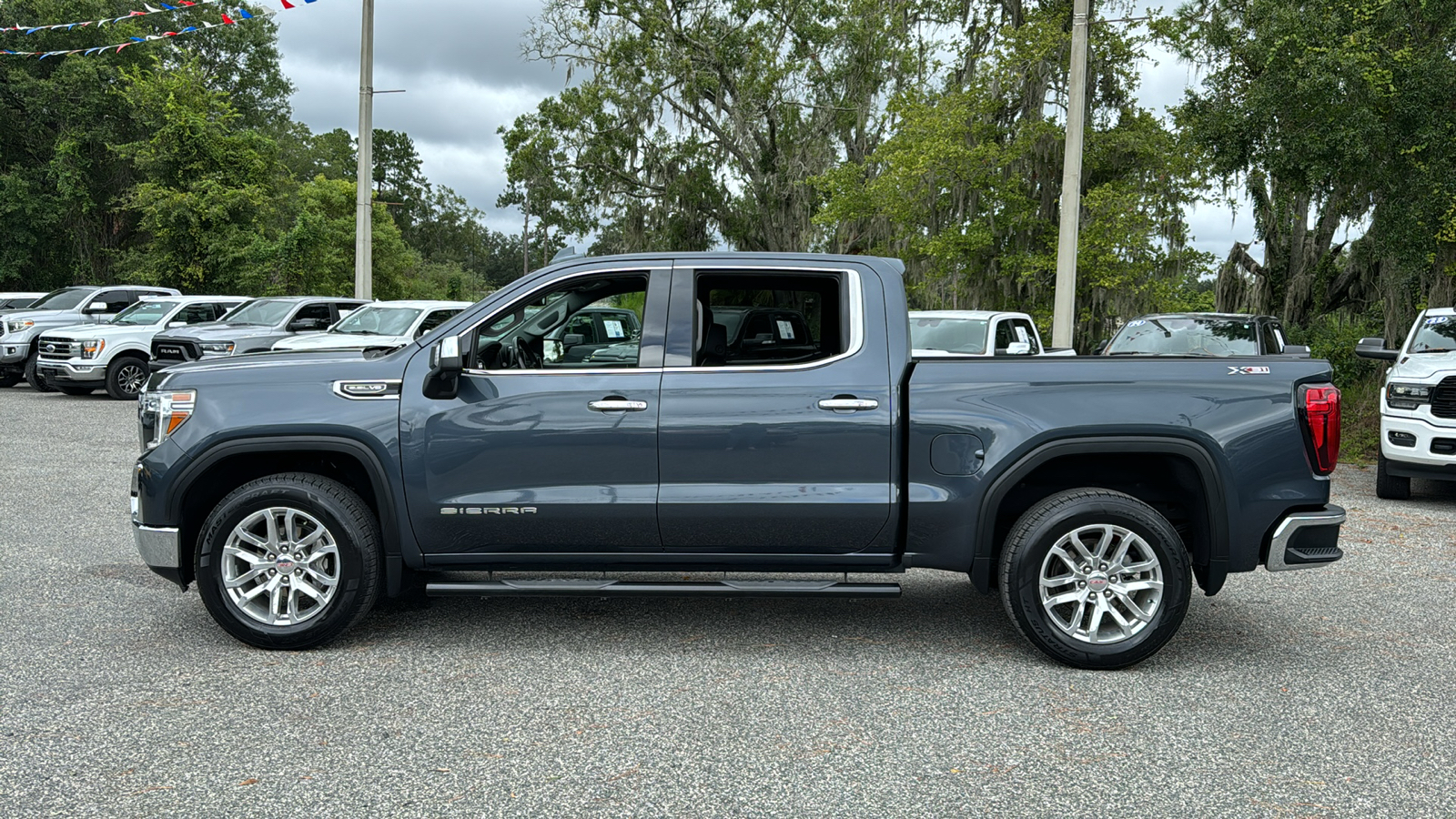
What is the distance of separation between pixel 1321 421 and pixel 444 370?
12.8 feet

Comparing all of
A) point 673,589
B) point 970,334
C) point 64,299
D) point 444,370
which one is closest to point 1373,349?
point 970,334

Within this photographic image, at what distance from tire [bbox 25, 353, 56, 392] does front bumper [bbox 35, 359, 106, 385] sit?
1050 millimetres

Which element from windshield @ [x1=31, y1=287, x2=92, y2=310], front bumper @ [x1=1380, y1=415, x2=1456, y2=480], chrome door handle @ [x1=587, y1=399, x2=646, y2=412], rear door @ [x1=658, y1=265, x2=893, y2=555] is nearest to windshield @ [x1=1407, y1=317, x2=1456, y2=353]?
front bumper @ [x1=1380, y1=415, x2=1456, y2=480]

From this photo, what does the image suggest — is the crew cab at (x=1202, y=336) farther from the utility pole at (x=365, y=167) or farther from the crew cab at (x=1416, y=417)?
the utility pole at (x=365, y=167)

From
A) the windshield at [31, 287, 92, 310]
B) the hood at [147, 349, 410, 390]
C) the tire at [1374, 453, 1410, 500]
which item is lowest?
the tire at [1374, 453, 1410, 500]

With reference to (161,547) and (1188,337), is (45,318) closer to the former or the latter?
(161,547)

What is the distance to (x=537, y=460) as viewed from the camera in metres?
5.01

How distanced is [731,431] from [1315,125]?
448 inches

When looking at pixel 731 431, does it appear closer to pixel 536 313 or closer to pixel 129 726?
pixel 536 313

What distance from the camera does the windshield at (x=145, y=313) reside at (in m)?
19.2

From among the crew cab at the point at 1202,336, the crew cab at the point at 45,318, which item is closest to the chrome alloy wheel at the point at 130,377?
the crew cab at the point at 45,318

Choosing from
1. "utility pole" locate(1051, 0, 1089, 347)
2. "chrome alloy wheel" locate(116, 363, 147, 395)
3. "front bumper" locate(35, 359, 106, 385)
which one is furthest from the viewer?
"chrome alloy wheel" locate(116, 363, 147, 395)

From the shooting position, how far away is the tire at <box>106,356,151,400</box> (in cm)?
1819

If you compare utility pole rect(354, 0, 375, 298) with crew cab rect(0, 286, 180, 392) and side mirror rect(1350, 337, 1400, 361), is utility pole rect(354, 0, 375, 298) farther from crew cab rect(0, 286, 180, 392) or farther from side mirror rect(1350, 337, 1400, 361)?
side mirror rect(1350, 337, 1400, 361)
